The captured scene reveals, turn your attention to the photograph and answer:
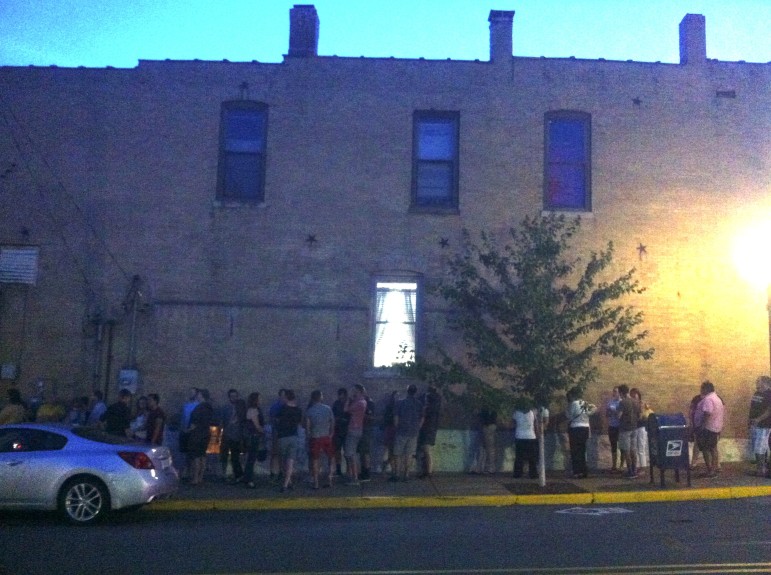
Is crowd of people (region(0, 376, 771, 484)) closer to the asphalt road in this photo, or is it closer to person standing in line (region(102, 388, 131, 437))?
person standing in line (region(102, 388, 131, 437))

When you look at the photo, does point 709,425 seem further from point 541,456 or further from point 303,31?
point 303,31

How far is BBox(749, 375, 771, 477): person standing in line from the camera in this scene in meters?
16.5

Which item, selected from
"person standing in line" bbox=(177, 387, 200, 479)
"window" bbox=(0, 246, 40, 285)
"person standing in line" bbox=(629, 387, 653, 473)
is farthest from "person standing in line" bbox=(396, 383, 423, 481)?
"window" bbox=(0, 246, 40, 285)

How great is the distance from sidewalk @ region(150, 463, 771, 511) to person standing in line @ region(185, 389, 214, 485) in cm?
32

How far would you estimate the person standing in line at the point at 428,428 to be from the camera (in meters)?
17.0

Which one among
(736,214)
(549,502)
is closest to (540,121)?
(736,214)

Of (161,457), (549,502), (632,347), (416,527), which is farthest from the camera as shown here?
(632,347)

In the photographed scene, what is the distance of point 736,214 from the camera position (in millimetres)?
19047

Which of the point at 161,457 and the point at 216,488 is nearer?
the point at 161,457

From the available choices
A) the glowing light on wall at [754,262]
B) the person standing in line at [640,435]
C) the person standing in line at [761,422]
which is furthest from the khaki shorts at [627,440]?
the glowing light on wall at [754,262]

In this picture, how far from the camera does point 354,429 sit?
16.3m

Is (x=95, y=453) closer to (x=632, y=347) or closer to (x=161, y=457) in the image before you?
(x=161, y=457)

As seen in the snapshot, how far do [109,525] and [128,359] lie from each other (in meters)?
6.66

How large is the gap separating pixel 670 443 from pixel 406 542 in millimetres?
6774
